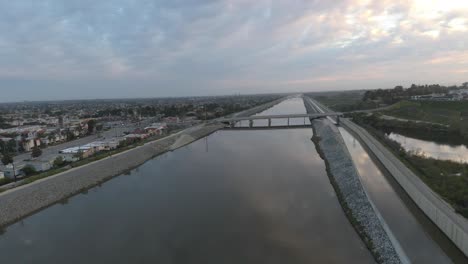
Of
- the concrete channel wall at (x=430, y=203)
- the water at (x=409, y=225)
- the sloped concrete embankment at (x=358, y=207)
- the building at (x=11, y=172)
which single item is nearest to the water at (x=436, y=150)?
the concrete channel wall at (x=430, y=203)

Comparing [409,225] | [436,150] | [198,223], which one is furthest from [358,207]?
[436,150]

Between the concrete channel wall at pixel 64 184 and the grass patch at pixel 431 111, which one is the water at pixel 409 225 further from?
the grass patch at pixel 431 111

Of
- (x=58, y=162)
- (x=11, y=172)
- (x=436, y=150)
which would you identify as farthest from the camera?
(x=436, y=150)

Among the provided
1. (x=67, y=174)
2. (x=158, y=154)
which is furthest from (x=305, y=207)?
(x=158, y=154)

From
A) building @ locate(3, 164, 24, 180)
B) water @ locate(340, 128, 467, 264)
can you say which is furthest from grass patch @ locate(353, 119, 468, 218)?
building @ locate(3, 164, 24, 180)

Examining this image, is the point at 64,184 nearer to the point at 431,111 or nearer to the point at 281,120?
the point at 281,120

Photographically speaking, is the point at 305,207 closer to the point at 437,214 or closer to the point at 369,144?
the point at 437,214
